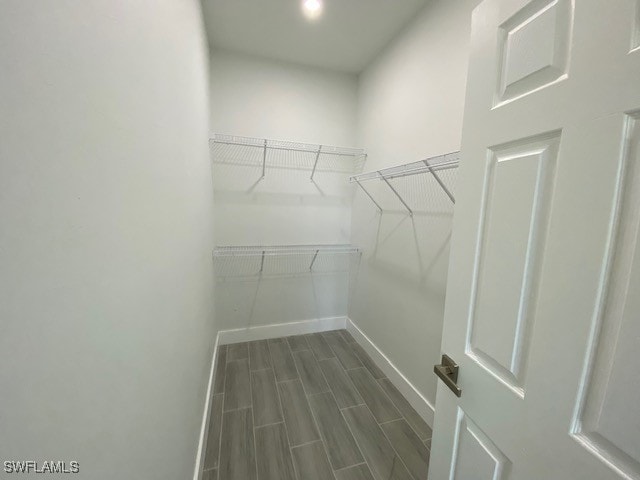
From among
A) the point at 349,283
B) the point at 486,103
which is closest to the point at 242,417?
the point at 349,283

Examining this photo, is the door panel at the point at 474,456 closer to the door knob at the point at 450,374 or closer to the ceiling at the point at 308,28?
the door knob at the point at 450,374

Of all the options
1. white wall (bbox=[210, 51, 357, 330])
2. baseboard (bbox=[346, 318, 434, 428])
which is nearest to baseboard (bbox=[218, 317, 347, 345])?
white wall (bbox=[210, 51, 357, 330])

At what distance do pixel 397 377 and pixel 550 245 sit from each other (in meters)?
1.77

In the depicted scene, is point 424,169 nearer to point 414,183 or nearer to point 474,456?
point 414,183

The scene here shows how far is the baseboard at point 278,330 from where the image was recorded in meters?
2.50

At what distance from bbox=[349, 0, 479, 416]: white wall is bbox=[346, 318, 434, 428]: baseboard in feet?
0.15

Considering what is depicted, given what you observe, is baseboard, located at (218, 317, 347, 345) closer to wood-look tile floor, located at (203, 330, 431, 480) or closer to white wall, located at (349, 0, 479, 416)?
wood-look tile floor, located at (203, 330, 431, 480)

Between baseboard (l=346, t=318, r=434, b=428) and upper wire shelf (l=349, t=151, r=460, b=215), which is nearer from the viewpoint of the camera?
upper wire shelf (l=349, t=151, r=460, b=215)

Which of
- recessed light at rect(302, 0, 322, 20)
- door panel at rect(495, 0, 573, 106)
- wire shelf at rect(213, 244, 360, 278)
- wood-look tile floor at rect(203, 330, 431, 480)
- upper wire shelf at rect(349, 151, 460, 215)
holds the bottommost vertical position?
wood-look tile floor at rect(203, 330, 431, 480)

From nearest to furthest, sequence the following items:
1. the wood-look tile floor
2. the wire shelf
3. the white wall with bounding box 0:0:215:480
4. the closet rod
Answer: the white wall with bounding box 0:0:215:480, the wood-look tile floor, the closet rod, the wire shelf

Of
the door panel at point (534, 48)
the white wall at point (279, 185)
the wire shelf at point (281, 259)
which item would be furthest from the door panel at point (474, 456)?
the white wall at point (279, 185)

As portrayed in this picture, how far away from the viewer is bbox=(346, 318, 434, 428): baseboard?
167cm

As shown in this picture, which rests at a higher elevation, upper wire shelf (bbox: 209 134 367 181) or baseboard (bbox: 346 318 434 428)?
upper wire shelf (bbox: 209 134 367 181)

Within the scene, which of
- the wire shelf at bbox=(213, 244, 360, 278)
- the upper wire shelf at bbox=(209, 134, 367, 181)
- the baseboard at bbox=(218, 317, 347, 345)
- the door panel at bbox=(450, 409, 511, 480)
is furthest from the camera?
the baseboard at bbox=(218, 317, 347, 345)
